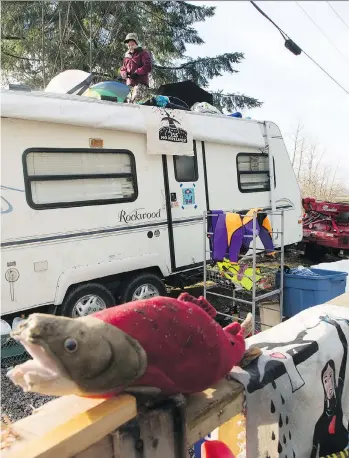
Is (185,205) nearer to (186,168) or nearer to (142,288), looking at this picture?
(186,168)

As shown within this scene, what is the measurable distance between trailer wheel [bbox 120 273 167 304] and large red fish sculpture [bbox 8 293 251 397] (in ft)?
11.2

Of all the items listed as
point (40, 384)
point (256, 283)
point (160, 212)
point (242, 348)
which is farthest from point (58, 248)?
point (40, 384)

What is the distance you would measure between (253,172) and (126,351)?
5994 millimetres

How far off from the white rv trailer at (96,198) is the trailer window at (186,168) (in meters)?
0.01

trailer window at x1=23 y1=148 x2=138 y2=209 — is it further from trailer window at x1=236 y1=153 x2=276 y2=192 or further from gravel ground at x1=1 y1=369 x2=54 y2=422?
trailer window at x1=236 y1=153 x2=276 y2=192

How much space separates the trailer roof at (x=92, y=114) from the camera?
4141mm

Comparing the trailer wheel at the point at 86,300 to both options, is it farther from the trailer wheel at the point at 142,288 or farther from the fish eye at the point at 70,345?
the fish eye at the point at 70,345

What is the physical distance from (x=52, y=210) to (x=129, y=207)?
1.02 m

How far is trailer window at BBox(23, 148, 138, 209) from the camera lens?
4363 mm

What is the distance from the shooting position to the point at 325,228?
9.17 meters

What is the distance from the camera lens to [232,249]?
4910mm

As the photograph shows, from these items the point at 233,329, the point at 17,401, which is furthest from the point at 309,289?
the point at 17,401

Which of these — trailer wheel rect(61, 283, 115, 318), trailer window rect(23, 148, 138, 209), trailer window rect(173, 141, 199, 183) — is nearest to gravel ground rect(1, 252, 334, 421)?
trailer wheel rect(61, 283, 115, 318)

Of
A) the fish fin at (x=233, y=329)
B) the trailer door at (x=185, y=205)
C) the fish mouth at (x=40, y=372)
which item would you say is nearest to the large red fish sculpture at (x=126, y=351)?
the fish mouth at (x=40, y=372)
